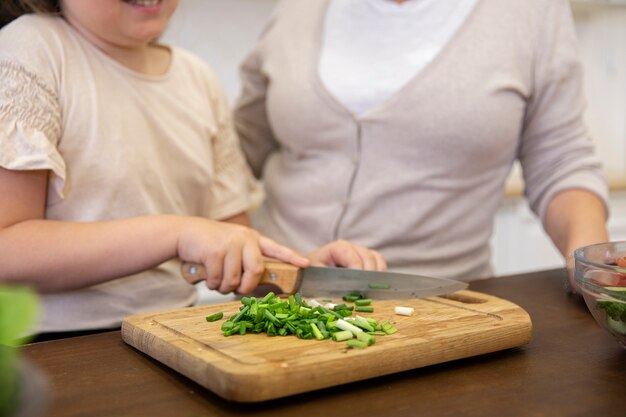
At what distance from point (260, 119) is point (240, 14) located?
97cm

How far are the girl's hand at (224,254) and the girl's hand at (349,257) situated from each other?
10 cm

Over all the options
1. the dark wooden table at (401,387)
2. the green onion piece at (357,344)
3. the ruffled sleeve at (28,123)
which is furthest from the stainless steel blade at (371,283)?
the ruffled sleeve at (28,123)

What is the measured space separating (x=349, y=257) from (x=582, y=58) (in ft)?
7.61

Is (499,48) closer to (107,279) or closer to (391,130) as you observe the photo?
(391,130)

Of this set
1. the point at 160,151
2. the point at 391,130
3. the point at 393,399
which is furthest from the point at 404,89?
the point at 393,399

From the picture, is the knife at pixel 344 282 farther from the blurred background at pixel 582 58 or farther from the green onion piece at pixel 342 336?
the blurred background at pixel 582 58

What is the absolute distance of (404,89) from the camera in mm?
1243

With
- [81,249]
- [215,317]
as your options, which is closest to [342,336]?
[215,317]

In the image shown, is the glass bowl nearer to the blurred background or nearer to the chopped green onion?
the chopped green onion

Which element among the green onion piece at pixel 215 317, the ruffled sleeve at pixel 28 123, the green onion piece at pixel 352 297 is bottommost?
the green onion piece at pixel 352 297

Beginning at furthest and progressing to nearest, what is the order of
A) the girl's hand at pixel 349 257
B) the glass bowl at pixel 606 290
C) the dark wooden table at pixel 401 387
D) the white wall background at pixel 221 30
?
the white wall background at pixel 221 30, the girl's hand at pixel 349 257, the glass bowl at pixel 606 290, the dark wooden table at pixel 401 387

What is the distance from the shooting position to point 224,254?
37.5 inches

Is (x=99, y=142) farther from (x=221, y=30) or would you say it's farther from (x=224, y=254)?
(x=221, y=30)

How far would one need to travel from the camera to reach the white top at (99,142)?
3.21 feet
